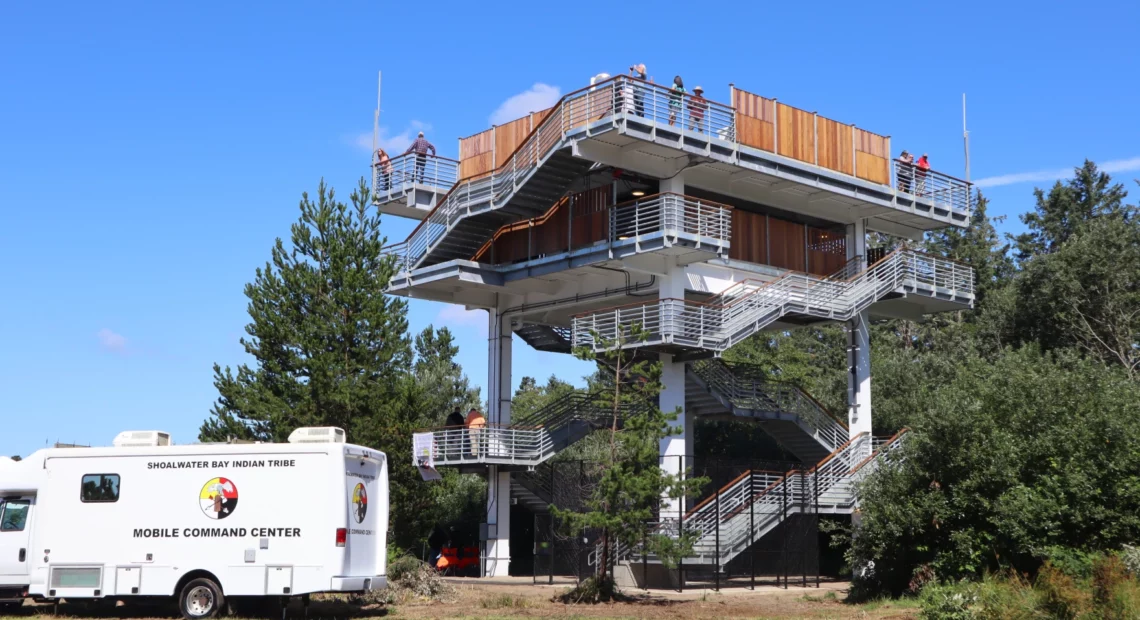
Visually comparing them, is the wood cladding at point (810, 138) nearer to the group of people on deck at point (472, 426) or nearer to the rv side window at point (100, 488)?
the group of people on deck at point (472, 426)

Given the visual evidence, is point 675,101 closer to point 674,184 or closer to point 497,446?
point 674,184

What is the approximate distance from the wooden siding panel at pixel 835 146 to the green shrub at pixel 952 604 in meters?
19.7

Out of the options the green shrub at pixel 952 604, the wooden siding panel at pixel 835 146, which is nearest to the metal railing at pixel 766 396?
the wooden siding panel at pixel 835 146

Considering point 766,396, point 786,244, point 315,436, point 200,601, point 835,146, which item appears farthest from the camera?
point 766,396

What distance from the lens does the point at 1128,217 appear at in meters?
72.0

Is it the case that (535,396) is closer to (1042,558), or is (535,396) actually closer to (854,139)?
(854,139)

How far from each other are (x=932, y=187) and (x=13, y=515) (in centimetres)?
2919

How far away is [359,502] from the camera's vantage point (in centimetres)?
2267

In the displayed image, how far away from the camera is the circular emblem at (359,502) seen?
882 inches

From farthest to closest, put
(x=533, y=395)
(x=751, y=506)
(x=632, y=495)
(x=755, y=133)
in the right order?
(x=533, y=395)
(x=755, y=133)
(x=751, y=506)
(x=632, y=495)

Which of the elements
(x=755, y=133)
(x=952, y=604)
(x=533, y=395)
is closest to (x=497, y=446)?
(x=755, y=133)

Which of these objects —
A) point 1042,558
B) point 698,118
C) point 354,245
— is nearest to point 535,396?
point 354,245

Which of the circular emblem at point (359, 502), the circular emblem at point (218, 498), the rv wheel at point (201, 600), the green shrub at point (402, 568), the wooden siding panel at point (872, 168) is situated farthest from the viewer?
the wooden siding panel at point (872, 168)

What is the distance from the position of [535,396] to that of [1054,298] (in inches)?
Result: 1254
